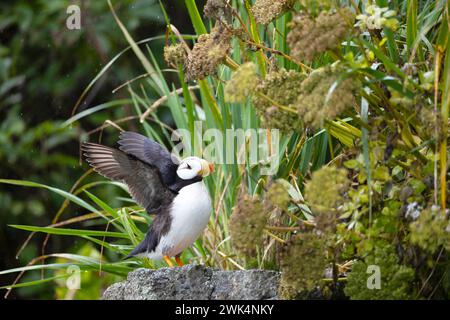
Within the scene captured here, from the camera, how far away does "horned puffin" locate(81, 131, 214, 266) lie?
282 cm

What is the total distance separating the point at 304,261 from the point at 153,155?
2.65 feet

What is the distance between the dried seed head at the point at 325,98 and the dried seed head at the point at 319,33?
0.21 feet

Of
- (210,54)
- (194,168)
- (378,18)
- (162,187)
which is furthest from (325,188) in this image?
(162,187)

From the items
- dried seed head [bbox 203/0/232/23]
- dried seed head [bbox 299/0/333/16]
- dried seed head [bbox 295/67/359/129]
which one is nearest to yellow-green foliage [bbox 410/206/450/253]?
dried seed head [bbox 295/67/359/129]

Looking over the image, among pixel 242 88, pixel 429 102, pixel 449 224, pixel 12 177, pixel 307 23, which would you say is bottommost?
pixel 12 177

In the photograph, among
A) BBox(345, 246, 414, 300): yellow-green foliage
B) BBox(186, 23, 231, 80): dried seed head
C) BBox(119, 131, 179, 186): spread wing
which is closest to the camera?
BBox(345, 246, 414, 300): yellow-green foliage

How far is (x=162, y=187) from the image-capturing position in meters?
2.98

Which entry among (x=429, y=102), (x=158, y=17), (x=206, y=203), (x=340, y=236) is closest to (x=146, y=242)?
(x=206, y=203)

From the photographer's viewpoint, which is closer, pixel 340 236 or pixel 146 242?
pixel 340 236

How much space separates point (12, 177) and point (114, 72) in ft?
2.89

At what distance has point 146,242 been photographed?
9.82 feet

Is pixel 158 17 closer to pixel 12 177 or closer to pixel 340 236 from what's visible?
pixel 12 177

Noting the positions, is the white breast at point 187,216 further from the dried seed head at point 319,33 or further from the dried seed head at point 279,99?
the dried seed head at point 319,33

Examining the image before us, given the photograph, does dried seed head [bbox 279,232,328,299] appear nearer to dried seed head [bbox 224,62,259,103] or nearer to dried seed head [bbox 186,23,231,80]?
dried seed head [bbox 224,62,259,103]
